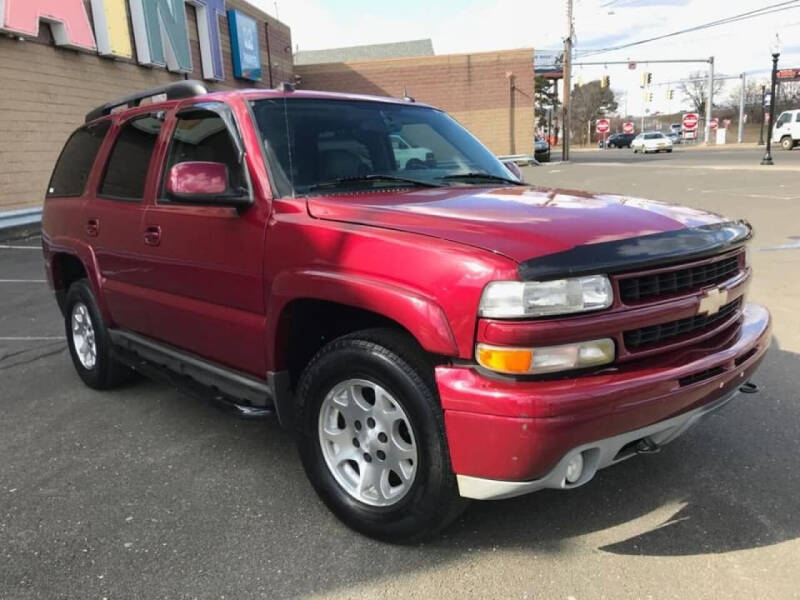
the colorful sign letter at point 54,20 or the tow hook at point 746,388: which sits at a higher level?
the colorful sign letter at point 54,20

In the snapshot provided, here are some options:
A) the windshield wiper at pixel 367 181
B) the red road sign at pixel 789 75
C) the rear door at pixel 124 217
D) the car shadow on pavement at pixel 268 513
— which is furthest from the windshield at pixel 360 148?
the red road sign at pixel 789 75

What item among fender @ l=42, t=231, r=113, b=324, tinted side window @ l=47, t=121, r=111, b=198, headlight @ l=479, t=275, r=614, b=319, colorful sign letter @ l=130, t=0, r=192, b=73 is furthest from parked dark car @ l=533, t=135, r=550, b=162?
headlight @ l=479, t=275, r=614, b=319

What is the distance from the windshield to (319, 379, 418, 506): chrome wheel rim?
1.00m

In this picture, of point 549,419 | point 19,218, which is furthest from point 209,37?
point 549,419

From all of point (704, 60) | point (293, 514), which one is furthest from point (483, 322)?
point (704, 60)

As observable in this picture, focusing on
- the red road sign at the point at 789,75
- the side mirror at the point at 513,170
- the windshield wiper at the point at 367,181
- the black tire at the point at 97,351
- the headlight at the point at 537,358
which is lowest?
the black tire at the point at 97,351

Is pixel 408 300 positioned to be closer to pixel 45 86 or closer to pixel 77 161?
pixel 77 161

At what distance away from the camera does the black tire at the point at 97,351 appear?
4.47 metres

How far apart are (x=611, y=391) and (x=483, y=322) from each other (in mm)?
494

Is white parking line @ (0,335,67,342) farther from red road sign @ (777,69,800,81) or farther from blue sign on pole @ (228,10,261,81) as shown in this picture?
red road sign @ (777,69,800,81)

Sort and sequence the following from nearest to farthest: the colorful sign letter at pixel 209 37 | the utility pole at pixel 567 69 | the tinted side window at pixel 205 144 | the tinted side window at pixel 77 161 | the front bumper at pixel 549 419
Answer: the front bumper at pixel 549 419 → the tinted side window at pixel 205 144 → the tinted side window at pixel 77 161 → the colorful sign letter at pixel 209 37 → the utility pole at pixel 567 69

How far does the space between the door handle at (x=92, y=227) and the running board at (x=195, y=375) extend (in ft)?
2.15

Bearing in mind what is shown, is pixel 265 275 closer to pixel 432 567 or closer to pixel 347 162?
pixel 347 162

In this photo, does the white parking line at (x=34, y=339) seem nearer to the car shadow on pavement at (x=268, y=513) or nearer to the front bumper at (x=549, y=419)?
the car shadow on pavement at (x=268, y=513)
